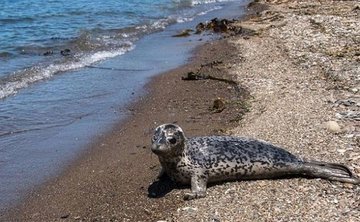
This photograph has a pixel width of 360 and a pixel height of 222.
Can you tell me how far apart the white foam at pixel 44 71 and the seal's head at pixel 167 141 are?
21.4 ft

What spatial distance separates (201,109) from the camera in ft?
32.3

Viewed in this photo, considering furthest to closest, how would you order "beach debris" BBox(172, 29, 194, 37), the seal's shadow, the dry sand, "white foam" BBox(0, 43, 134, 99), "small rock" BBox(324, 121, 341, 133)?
"beach debris" BBox(172, 29, 194, 37), "white foam" BBox(0, 43, 134, 99), "small rock" BBox(324, 121, 341, 133), the seal's shadow, the dry sand

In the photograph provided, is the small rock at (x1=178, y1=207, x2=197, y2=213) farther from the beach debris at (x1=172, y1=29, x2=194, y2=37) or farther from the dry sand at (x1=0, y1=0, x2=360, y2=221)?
the beach debris at (x1=172, y1=29, x2=194, y2=37)

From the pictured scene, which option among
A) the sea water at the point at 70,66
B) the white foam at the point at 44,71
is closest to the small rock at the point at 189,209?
the sea water at the point at 70,66

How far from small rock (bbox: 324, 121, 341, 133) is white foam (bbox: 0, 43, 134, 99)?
23.5ft

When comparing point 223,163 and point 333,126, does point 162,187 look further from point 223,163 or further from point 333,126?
point 333,126

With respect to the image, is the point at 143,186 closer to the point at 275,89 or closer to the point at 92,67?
the point at 275,89

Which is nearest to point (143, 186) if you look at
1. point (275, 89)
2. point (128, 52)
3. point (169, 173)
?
point (169, 173)

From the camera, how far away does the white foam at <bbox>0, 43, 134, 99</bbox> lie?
489 inches

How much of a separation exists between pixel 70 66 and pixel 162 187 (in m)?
8.79

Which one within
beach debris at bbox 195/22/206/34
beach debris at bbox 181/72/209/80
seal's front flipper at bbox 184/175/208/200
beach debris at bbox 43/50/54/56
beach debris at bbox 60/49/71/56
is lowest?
beach debris at bbox 195/22/206/34

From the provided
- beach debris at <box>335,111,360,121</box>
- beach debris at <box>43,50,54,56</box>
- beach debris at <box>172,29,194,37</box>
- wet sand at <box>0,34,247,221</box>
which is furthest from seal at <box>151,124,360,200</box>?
beach debris at <box>172,29,194,37</box>

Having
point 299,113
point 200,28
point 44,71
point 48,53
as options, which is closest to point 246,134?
point 299,113

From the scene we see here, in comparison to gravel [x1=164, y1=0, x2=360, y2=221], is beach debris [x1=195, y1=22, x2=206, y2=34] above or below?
below
